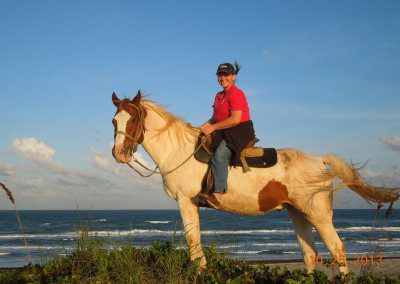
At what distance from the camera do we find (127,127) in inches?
213

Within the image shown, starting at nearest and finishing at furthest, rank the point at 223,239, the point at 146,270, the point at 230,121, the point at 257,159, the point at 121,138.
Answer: the point at 146,270
the point at 121,138
the point at 230,121
the point at 257,159
the point at 223,239

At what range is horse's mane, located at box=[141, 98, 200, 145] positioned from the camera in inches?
228

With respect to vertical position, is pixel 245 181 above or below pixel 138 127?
below

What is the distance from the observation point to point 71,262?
18.1ft

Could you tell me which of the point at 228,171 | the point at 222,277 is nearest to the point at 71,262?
the point at 222,277

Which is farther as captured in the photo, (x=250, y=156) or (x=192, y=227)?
(x=250, y=156)

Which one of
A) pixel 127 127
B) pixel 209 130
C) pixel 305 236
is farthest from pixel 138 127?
pixel 305 236

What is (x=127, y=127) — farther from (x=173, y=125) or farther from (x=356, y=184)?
(x=356, y=184)

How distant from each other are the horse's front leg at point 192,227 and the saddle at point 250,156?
627 millimetres

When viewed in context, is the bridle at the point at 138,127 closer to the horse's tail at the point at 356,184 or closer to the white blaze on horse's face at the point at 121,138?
the white blaze on horse's face at the point at 121,138

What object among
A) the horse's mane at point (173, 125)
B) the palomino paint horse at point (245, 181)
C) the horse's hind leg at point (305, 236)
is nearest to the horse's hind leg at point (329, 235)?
the palomino paint horse at point (245, 181)

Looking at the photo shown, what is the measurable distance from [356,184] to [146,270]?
10.5 feet

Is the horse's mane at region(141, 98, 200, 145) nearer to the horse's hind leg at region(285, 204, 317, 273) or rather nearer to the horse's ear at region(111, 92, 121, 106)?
the horse's ear at region(111, 92, 121, 106)

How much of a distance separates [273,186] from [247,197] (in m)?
0.39
